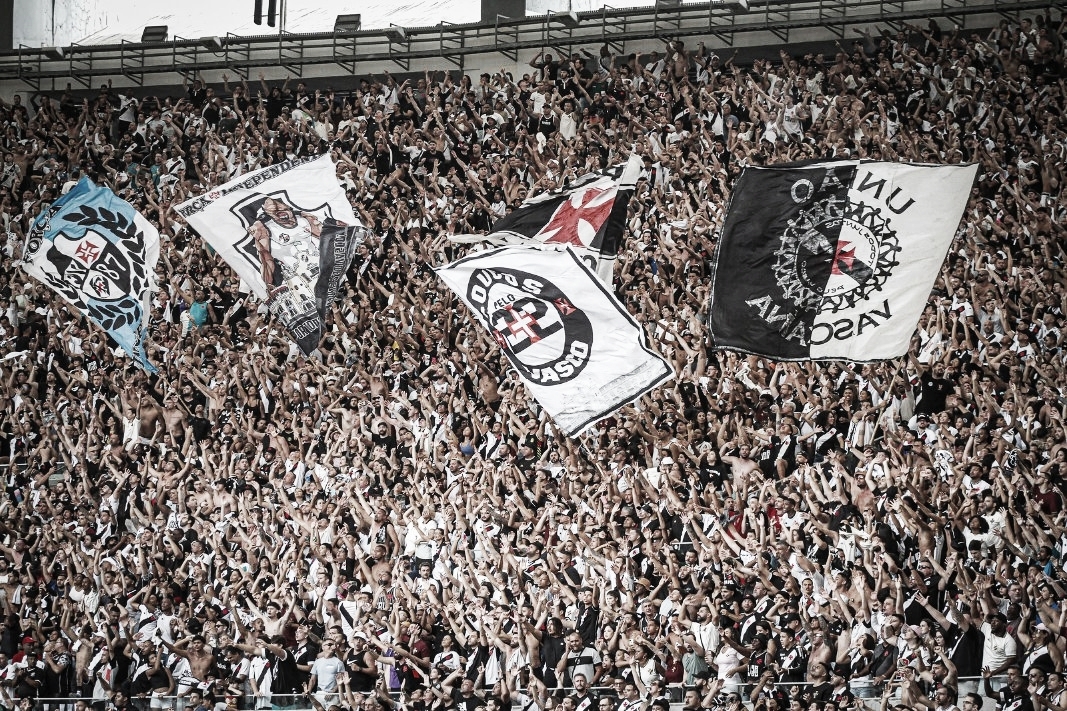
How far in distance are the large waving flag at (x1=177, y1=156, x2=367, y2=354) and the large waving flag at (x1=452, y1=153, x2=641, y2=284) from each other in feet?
12.8

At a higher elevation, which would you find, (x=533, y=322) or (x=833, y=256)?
(x=833, y=256)

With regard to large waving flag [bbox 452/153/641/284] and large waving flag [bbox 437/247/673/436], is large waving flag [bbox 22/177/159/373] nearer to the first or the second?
large waving flag [bbox 452/153/641/284]

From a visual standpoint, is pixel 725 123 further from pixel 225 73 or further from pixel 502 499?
pixel 225 73

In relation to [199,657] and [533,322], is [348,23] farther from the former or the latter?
[533,322]

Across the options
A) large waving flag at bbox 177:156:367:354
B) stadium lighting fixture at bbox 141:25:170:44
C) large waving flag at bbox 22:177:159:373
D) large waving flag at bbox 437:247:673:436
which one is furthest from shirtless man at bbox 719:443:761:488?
stadium lighting fixture at bbox 141:25:170:44

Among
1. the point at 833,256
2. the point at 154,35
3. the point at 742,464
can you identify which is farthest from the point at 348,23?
the point at 833,256

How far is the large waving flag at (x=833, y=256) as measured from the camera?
45.1 feet

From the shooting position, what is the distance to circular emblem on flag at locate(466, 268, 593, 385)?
615 inches

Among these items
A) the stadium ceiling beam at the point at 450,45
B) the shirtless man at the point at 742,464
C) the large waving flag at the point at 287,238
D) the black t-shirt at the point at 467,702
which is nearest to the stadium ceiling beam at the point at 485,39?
the stadium ceiling beam at the point at 450,45

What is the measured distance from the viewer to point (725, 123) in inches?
952

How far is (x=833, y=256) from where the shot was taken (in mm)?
14055

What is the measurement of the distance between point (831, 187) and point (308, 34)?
17.2 m

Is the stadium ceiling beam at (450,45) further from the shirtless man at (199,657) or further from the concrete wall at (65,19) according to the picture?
the shirtless man at (199,657)

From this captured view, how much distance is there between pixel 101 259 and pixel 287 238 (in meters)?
2.69
